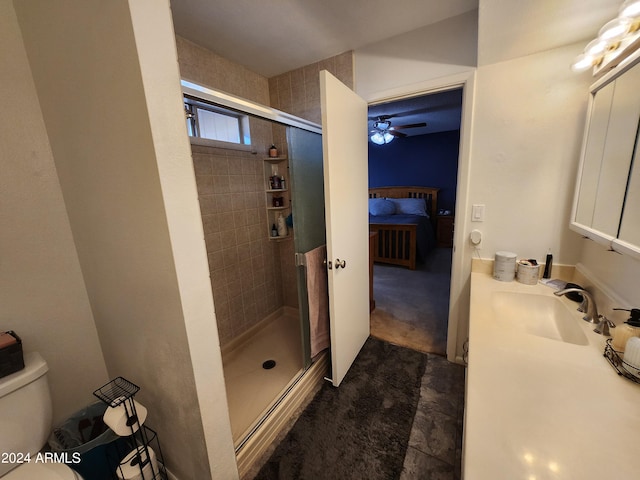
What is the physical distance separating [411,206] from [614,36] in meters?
4.16

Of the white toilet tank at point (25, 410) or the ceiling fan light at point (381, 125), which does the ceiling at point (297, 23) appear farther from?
the ceiling fan light at point (381, 125)

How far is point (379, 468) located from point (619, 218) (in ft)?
4.85

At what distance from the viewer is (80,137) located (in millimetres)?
984

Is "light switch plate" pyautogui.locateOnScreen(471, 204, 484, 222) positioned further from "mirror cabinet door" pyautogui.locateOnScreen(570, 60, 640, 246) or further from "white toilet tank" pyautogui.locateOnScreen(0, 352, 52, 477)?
"white toilet tank" pyautogui.locateOnScreen(0, 352, 52, 477)

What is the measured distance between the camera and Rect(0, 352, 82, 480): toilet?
35.7 inches

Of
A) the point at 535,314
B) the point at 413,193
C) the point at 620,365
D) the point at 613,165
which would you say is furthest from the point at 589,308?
the point at 413,193

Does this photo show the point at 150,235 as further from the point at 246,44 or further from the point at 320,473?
the point at 246,44

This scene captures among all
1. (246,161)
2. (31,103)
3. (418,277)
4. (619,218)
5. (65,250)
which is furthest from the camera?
(418,277)

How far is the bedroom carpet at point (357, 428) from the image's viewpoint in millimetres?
1242

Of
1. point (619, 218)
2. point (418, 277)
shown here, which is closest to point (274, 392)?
point (619, 218)

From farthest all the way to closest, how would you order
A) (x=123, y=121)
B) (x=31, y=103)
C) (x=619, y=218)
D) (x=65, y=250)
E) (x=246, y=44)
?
(x=246, y=44)
(x=65, y=250)
(x=31, y=103)
(x=619, y=218)
(x=123, y=121)

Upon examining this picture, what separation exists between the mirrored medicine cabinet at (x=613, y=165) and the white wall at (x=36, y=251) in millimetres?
2243

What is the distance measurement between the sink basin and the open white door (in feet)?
2.75

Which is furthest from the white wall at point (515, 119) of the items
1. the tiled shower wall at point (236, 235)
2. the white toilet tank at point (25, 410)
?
the white toilet tank at point (25, 410)
